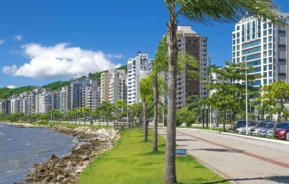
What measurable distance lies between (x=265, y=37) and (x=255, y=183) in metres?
110

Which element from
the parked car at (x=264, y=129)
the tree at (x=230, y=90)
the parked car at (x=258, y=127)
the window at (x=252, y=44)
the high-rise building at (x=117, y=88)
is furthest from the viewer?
the high-rise building at (x=117, y=88)

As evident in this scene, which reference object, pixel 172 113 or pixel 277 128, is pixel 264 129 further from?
pixel 172 113

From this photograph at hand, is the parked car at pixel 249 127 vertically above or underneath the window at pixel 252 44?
underneath

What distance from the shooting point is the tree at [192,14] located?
11.6 metres

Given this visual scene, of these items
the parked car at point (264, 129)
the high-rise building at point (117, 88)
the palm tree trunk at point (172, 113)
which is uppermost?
the high-rise building at point (117, 88)

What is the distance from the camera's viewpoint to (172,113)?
12438mm

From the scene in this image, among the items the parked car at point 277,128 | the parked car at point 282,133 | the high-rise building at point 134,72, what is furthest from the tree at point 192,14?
the high-rise building at point 134,72

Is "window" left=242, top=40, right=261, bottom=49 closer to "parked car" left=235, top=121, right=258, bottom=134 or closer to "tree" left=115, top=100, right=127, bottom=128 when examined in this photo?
"tree" left=115, top=100, right=127, bottom=128

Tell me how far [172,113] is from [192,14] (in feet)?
10.2

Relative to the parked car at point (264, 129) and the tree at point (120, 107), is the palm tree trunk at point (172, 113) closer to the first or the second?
the parked car at point (264, 129)

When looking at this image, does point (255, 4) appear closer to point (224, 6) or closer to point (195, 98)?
point (224, 6)

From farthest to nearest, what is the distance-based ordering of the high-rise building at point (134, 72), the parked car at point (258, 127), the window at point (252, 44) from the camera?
the high-rise building at point (134, 72), the window at point (252, 44), the parked car at point (258, 127)

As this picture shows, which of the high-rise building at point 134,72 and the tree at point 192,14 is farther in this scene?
the high-rise building at point 134,72

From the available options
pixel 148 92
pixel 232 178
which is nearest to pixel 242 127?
pixel 148 92
